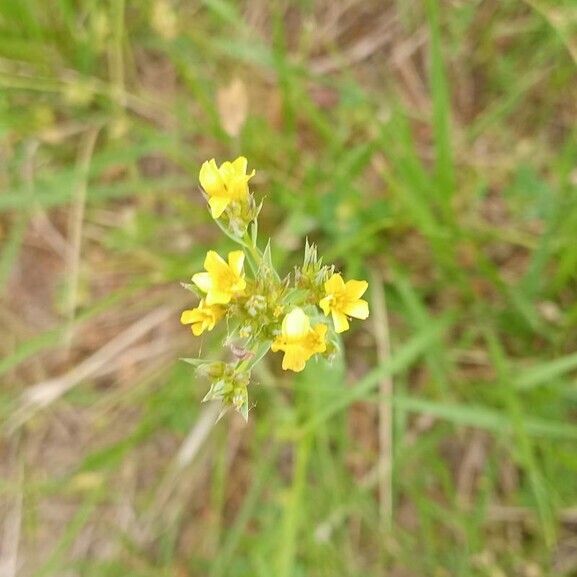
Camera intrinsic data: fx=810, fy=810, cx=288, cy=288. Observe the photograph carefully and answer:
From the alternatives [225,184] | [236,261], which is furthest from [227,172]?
[236,261]

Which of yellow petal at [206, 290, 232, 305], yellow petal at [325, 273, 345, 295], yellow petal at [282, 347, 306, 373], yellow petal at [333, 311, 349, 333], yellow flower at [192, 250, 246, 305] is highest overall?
yellow flower at [192, 250, 246, 305]

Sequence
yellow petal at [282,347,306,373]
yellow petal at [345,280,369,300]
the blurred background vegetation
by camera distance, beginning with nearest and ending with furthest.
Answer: yellow petal at [282,347,306,373] < yellow petal at [345,280,369,300] < the blurred background vegetation

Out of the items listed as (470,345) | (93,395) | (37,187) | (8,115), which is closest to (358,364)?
(470,345)

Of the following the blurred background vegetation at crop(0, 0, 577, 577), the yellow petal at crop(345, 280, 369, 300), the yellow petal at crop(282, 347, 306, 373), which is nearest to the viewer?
the yellow petal at crop(282, 347, 306, 373)

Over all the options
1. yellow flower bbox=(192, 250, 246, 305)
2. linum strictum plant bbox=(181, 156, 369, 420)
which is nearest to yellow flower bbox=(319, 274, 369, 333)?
linum strictum plant bbox=(181, 156, 369, 420)

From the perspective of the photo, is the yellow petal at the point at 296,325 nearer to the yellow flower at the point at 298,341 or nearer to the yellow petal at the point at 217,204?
the yellow flower at the point at 298,341

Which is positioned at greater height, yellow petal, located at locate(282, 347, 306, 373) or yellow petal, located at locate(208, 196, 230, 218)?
yellow petal, located at locate(208, 196, 230, 218)

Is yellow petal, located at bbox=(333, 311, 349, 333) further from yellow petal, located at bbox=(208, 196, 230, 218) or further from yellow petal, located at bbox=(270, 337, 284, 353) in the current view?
yellow petal, located at bbox=(208, 196, 230, 218)

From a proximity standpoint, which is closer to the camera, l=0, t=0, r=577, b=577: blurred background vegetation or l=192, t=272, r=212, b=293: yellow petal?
l=192, t=272, r=212, b=293: yellow petal
